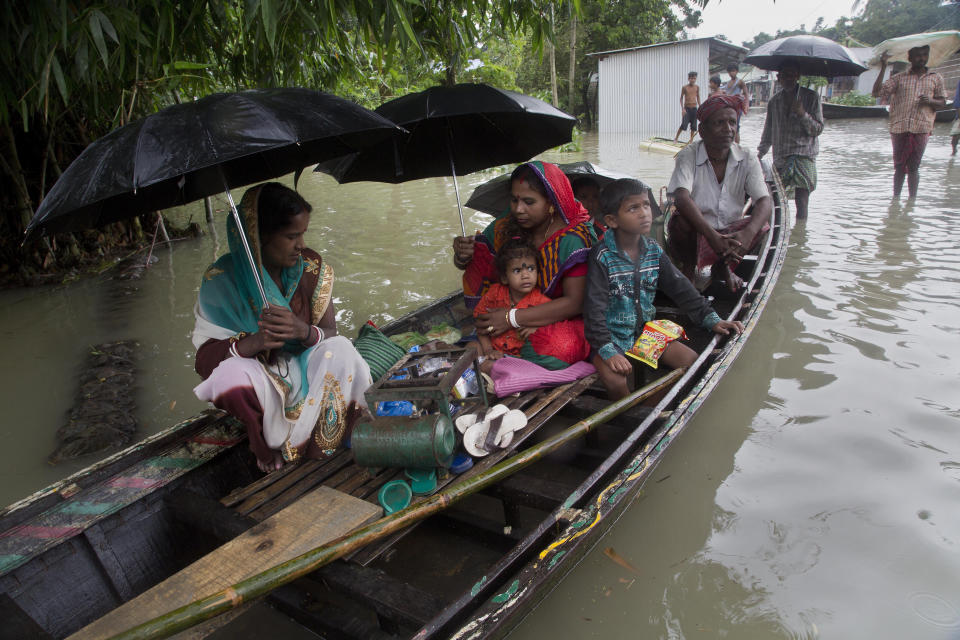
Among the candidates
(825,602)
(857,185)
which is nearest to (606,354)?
(825,602)

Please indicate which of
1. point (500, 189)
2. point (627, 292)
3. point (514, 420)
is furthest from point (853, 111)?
point (514, 420)

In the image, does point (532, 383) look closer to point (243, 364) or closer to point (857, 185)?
point (243, 364)

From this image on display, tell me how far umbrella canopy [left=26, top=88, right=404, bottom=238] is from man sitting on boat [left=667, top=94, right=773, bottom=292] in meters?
2.76

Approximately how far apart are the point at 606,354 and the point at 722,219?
2.29 metres

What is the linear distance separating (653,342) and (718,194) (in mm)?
2023

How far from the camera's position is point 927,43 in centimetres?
889

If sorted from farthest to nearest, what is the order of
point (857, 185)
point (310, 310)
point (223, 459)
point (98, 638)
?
point (857, 185) < point (310, 310) < point (223, 459) < point (98, 638)

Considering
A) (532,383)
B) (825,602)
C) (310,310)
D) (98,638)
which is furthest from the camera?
(532,383)

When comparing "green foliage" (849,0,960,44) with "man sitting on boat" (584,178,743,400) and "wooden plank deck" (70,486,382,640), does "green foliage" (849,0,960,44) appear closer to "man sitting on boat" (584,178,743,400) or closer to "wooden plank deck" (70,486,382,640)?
"man sitting on boat" (584,178,743,400)

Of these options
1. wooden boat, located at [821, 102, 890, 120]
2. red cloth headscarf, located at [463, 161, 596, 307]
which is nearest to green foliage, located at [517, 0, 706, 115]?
wooden boat, located at [821, 102, 890, 120]

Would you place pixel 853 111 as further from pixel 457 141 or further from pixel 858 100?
pixel 457 141

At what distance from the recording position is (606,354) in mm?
3008

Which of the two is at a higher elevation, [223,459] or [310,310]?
[310,310]

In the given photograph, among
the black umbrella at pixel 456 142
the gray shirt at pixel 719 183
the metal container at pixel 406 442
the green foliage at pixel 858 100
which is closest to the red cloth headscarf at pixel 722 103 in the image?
the gray shirt at pixel 719 183
